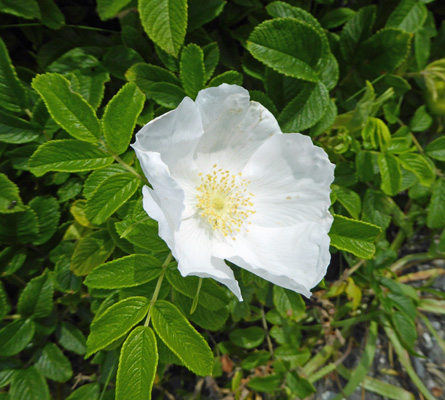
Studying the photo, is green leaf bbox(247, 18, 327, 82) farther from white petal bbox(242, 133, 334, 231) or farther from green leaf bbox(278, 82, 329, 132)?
white petal bbox(242, 133, 334, 231)

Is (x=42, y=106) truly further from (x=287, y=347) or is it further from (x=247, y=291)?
(x=287, y=347)

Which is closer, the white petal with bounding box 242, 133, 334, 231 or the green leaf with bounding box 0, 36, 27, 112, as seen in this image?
the white petal with bounding box 242, 133, 334, 231

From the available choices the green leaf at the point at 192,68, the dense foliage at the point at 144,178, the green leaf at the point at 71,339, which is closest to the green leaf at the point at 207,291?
the dense foliage at the point at 144,178

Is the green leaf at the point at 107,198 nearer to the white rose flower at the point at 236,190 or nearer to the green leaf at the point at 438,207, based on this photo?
the white rose flower at the point at 236,190

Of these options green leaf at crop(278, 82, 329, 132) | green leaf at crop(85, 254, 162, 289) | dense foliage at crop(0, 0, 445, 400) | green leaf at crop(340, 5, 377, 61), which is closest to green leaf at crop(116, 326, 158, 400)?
dense foliage at crop(0, 0, 445, 400)

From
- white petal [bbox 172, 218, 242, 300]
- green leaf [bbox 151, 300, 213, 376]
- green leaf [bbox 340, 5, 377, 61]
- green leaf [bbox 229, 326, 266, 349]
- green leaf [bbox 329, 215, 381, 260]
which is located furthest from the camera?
green leaf [bbox 229, 326, 266, 349]
